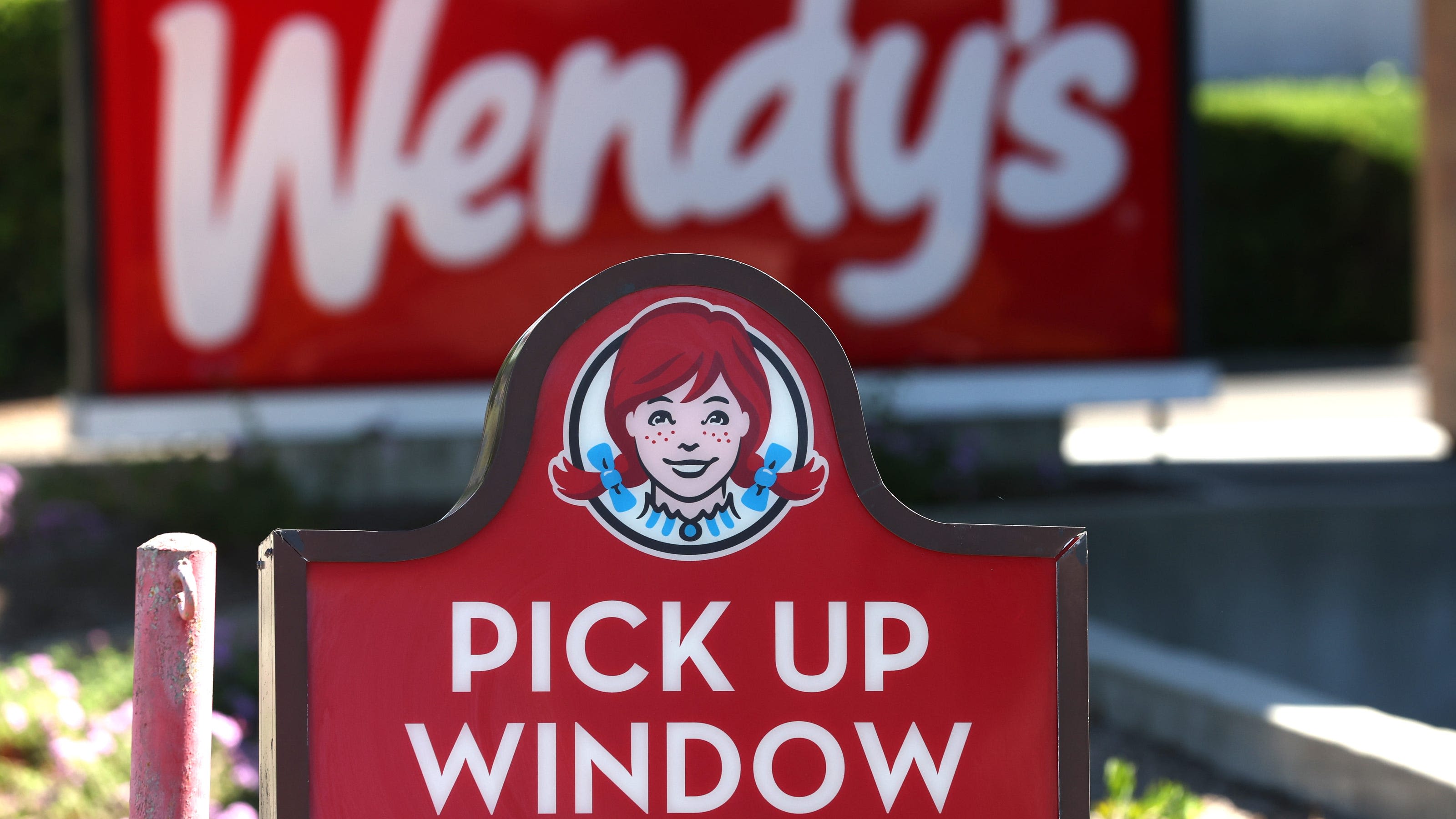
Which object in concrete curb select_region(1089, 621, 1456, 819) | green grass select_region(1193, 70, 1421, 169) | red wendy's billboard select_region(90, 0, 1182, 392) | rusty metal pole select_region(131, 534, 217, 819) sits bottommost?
concrete curb select_region(1089, 621, 1456, 819)

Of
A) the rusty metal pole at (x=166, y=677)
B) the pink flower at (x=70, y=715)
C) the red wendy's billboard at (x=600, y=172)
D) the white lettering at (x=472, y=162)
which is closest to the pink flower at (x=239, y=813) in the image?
the pink flower at (x=70, y=715)

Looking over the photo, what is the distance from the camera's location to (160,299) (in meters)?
7.74

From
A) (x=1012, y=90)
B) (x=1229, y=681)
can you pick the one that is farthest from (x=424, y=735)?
(x=1012, y=90)

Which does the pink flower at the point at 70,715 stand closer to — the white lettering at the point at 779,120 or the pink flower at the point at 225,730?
the pink flower at the point at 225,730

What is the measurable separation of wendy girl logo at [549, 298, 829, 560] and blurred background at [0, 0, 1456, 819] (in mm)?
4642

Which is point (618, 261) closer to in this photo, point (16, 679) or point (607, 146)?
point (607, 146)

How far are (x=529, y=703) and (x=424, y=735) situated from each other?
171 mm

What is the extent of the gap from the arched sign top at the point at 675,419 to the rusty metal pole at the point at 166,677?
0.19 meters

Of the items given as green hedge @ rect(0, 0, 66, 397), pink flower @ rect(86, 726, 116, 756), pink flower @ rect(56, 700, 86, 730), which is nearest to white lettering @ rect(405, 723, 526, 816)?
pink flower @ rect(86, 726, 116, 756)

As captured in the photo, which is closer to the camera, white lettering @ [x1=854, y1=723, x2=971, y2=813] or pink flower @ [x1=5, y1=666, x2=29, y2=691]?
white lettering @ [x1=854, y1=723, x2=971, y2=813]

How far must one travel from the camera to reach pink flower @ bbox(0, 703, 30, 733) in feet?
13.4

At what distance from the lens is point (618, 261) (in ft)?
26.5

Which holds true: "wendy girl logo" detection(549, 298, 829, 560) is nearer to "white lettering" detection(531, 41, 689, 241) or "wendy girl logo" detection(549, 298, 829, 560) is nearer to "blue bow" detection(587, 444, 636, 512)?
"blue bow" detection(587, 444, 636, 512)

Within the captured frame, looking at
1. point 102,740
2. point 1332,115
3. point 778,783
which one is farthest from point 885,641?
point 1332,115
